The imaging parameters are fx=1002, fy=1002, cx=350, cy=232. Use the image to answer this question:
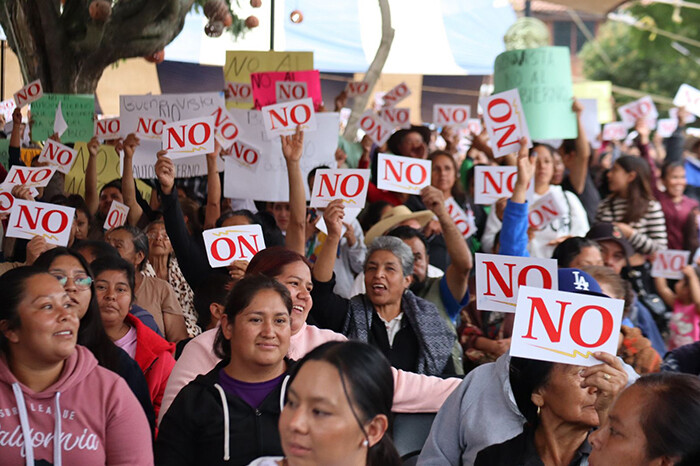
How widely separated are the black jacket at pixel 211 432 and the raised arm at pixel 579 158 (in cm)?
511

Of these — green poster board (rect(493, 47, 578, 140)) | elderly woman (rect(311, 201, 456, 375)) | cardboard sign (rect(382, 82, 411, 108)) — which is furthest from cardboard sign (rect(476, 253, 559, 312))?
cardboard sign (rect(382, 82, 411, 108))

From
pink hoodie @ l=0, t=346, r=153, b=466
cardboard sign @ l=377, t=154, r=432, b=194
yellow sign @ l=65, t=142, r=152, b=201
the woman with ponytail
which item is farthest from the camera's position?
yellow sign @ l=65, t=142, r=152, b=201

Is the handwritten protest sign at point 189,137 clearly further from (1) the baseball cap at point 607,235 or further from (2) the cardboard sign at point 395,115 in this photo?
(2) the cardboard sign at point 395,115

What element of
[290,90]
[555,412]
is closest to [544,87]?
[290,90]

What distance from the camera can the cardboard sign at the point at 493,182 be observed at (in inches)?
267

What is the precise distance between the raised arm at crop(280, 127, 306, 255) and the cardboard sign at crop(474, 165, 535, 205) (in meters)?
1.34

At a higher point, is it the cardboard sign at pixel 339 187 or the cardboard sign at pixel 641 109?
the cardboard sign at pixel 641 109

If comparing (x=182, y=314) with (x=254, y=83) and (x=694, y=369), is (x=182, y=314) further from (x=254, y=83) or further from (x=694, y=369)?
(x=254, y=83)

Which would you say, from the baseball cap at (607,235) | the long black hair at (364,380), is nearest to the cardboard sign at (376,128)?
the baseball cap at (607,235)

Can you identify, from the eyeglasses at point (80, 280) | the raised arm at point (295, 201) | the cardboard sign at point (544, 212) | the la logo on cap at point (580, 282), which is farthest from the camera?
the cardboard sign at point (544, 212)

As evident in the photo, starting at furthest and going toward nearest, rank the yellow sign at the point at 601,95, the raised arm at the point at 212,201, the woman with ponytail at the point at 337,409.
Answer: the yellow sign at the point at 601,95
the raised arm at the point at 212,201
the woman with ponytail at the point at 337,409

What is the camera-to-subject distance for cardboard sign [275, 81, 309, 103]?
8148 millimetres

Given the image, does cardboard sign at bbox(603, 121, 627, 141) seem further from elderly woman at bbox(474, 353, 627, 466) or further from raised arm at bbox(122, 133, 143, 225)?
elderly woman at bbox(474, 353, 627, 466)

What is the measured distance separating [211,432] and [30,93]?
4933 millimetres
